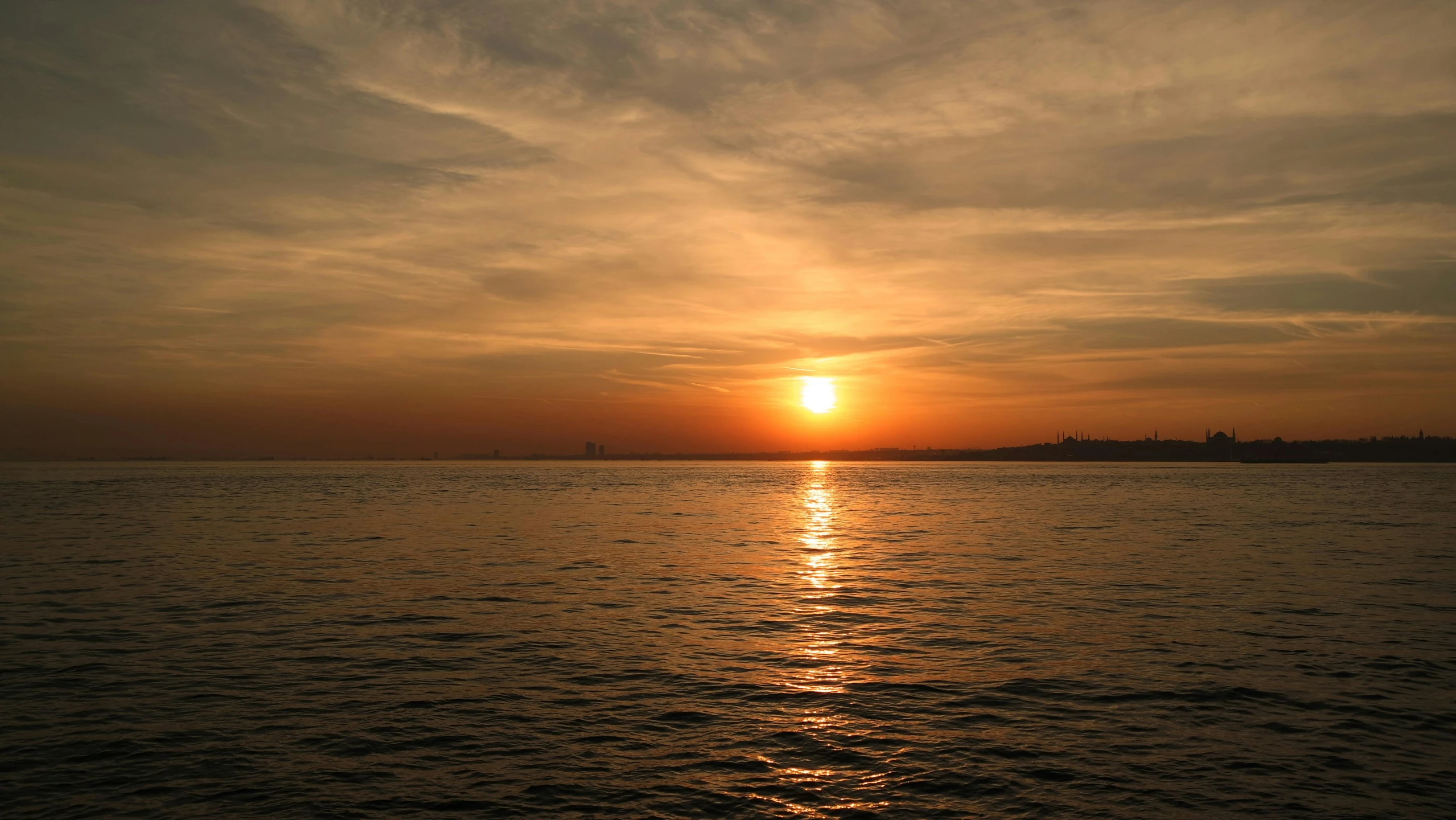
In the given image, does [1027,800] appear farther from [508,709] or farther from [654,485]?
[654,485]

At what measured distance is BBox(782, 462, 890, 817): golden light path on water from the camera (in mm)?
14531

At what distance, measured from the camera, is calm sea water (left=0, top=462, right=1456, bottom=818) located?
14.7m

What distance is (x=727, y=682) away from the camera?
21562 millimetres

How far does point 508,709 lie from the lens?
19203mm

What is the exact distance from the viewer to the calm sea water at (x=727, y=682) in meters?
14.7

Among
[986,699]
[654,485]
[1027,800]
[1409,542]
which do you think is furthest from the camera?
[654,485]

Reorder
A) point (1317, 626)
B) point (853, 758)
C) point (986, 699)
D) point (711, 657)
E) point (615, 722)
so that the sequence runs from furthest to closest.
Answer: point (1317, 626) < point (711, 657) < point (986, 699) < point (615, 722) < point (853, 758)

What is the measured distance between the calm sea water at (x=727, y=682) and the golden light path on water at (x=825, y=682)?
114 mm

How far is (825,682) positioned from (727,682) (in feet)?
7.79

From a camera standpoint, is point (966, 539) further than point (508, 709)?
Yes

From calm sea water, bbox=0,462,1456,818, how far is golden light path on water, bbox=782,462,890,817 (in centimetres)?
11

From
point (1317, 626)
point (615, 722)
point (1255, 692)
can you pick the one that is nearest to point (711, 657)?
point (615, 722)

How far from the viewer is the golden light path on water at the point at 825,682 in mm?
14531

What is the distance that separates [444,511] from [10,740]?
239 feet
